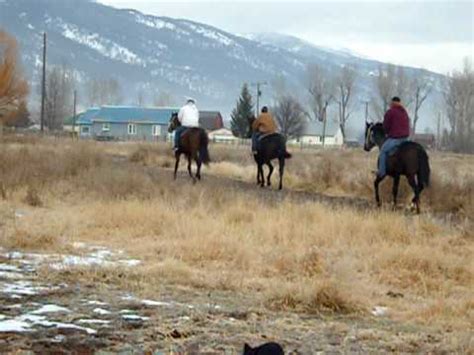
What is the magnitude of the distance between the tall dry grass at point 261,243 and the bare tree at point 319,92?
125 m

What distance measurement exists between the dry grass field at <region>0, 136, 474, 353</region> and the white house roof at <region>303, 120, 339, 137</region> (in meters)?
117

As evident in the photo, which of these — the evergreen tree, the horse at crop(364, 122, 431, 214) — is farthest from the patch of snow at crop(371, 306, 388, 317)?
the evergreen tree

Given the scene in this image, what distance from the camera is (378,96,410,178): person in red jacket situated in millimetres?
19134

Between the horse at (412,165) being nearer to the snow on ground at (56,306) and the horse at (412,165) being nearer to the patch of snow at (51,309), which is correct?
the snow on ground at (56,306)

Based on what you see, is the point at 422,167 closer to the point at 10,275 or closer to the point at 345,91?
the point at 10,275

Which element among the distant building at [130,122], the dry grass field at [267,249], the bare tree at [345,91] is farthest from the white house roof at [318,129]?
the dry grass field at [267,249]

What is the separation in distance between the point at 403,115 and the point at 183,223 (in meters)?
8.37

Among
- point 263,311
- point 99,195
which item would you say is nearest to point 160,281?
point 263,311

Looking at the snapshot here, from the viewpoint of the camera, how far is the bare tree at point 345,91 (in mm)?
142750

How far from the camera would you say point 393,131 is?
19.3 metres

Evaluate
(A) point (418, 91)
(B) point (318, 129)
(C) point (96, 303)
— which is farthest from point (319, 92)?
(C) point (96, 303)

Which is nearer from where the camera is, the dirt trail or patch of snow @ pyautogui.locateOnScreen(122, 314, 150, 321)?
patch of snow @ pyautogui.locateOnScreen(122, 314, 150, 321)

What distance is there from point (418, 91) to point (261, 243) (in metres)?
123

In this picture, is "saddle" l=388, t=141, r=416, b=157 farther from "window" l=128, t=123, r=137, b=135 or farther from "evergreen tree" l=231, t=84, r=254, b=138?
"window" l=128, t=123, r=137, b=135
